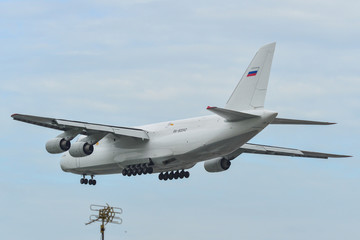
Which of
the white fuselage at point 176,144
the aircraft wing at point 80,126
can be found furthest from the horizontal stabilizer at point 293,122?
the aircraft wing at point 80,126

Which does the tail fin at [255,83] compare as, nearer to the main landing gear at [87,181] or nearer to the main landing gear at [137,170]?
the main landing gear at [137,170]

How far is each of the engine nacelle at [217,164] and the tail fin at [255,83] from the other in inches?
250

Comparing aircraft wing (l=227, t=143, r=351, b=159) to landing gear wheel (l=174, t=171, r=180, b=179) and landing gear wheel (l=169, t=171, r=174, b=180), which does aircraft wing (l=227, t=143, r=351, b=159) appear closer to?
landing gear wheel (l=174, t=171, r=180, b=179)

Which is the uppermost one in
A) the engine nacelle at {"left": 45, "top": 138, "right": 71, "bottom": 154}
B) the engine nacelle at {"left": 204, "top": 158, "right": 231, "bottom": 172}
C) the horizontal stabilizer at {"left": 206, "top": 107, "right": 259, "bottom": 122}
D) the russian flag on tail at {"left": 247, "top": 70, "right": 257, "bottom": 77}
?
the russian flag on tail at {"left": 247, "top": 70, "right": 257, "bottom": 77}

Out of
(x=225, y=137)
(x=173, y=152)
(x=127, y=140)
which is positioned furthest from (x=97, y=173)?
(x=225, y=137)

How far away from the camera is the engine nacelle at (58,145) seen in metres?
45.6

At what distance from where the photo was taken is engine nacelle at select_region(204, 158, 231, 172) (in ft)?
161

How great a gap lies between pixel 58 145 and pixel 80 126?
1.62 metres

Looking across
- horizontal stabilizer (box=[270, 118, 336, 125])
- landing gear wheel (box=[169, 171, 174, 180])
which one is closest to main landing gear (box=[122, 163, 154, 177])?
landing gear wheel (box=[169, 171, 174, 180])

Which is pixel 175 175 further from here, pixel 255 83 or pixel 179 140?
pixel 255 83

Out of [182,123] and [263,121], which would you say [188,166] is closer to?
[182,123]

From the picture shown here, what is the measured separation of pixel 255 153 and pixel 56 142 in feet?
39.4

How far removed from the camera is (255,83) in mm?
42688

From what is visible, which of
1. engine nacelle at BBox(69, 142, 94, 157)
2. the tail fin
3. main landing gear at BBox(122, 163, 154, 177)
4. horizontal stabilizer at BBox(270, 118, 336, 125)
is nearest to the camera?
horizontal stabilizer at BBox(270, 118, 336, 125)
